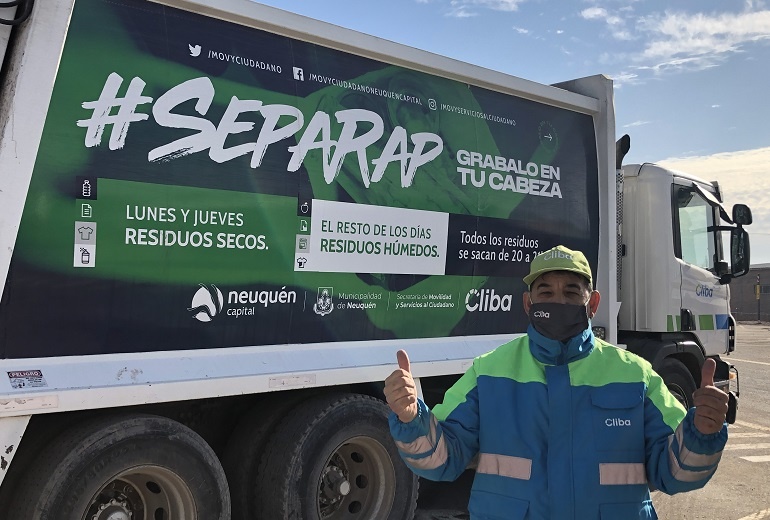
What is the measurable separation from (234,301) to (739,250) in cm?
575

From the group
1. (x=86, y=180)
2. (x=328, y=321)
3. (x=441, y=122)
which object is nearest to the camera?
(x=86, y=180)

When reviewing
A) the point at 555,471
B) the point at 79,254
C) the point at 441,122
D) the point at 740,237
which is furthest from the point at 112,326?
the point at 740,237

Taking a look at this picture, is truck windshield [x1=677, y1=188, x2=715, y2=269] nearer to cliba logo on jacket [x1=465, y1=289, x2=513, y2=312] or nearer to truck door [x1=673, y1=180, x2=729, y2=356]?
truck door [x1=673, y1=180, x2=729, y2=356]

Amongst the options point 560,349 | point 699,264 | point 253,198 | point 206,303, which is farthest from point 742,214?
point 560,349

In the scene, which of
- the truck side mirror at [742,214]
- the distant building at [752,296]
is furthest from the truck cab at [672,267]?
the distant building at [752,296]

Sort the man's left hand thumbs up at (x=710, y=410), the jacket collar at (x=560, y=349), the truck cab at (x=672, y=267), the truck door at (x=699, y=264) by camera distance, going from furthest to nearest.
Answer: the truck door at (x=699, y=264) → the truck cab at (x=672, y=267) → the jacket collar at (x=560, y=349) → the man's left hand thumbs up at (x=710, y=410)

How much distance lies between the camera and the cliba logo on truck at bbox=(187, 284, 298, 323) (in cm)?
384

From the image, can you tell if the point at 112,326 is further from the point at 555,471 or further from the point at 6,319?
the point at 555,471

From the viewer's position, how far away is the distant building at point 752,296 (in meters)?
45.7

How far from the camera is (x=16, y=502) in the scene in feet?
10.9

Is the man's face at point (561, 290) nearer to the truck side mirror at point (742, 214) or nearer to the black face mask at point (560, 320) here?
the black face mask at point (560, 320)

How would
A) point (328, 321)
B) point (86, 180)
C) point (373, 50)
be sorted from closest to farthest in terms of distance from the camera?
point (86, 180)
point (328, 321)
point (373, 50)

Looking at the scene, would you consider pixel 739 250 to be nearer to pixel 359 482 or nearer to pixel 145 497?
pixel 359 482

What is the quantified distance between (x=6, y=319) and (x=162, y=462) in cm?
95
